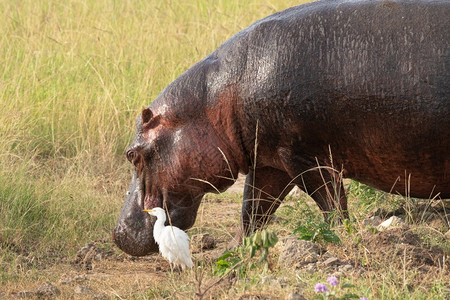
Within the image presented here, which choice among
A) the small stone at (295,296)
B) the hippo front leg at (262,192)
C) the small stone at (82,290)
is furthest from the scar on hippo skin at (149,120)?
the small stone at (295,296)

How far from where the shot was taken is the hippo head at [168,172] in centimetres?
501

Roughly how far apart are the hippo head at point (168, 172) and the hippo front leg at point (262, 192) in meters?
0.20

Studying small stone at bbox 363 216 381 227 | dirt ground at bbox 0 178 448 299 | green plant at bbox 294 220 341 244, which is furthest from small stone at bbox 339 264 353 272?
small stone at bbox 363 216 381 227

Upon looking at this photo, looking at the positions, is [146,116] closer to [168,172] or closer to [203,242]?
[168,172]

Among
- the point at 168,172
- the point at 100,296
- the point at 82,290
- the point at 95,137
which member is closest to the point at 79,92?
→ the point at 95,137

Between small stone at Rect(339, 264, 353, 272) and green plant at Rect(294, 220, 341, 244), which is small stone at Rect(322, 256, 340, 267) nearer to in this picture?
small stone at Rect(339, 264, 353, 272)

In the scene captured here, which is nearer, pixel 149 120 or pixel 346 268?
pixel 346 268

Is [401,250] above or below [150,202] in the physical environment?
below

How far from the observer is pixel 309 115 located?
456cm

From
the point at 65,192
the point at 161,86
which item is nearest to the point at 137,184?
the point at 65,192

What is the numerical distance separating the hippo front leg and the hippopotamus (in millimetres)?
14

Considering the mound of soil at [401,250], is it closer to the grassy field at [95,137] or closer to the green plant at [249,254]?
the grassy field at [95,137]

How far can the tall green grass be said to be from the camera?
5.83m

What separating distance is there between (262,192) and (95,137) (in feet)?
8.00
